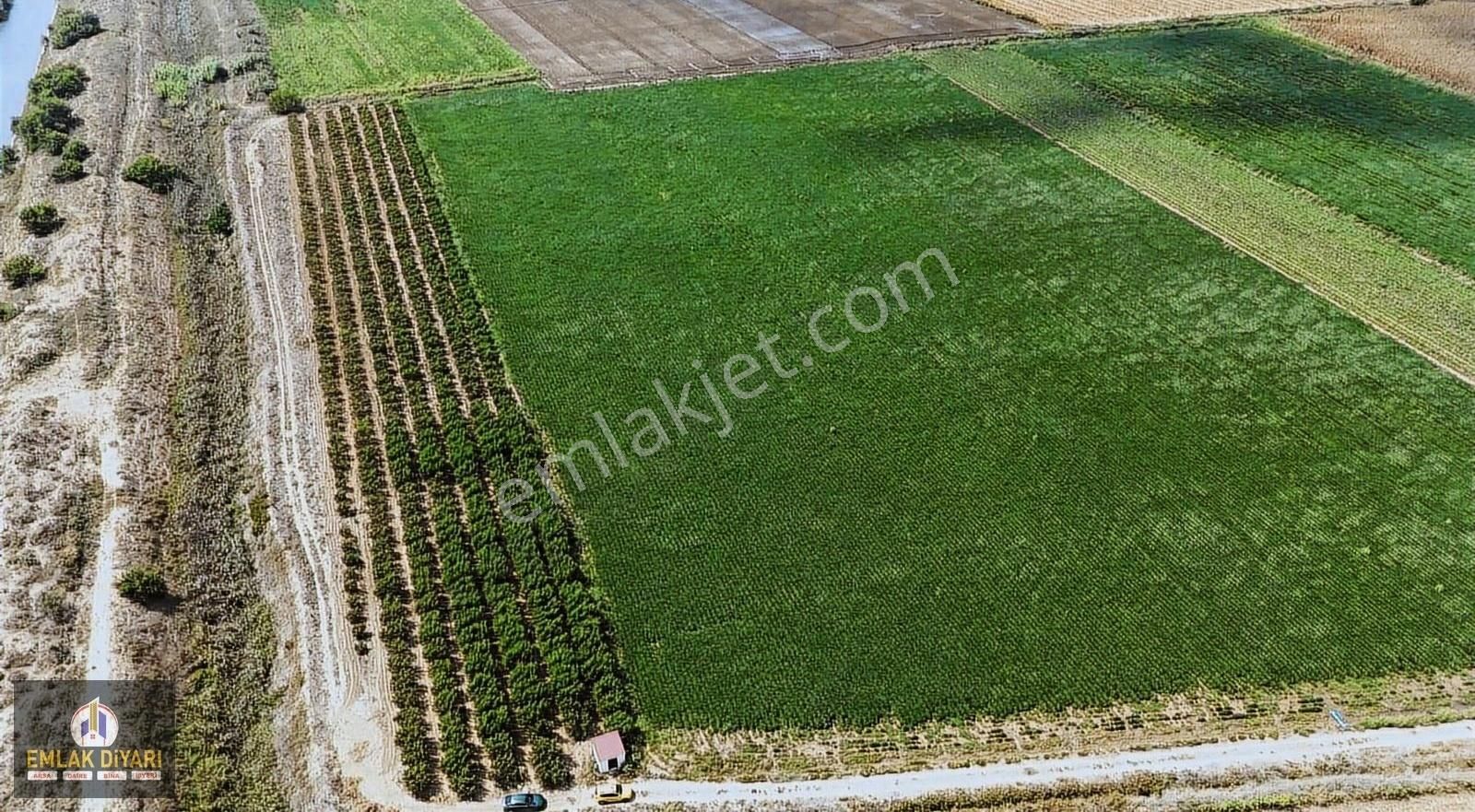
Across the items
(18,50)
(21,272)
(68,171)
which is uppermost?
(18,50)

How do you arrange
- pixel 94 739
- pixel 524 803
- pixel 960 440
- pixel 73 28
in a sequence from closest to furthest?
pixel 524 803
pixel 94 739
pixel 960 440
pixel 73 28

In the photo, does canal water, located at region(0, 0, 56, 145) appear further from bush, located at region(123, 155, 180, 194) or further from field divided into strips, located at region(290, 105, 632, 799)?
field divided into strips, located at region(290, 105, 632, 799)

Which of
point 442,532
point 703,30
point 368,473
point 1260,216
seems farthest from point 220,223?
point 1260,216

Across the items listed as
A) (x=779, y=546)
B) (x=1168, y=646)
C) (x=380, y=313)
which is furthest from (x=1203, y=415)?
(x=380, y=313)

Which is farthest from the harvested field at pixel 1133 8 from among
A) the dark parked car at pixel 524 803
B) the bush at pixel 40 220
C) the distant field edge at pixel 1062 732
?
the dark parked car at pixel 524 803

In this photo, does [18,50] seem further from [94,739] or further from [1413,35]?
[1413,35]

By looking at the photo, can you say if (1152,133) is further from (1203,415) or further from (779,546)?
(779,546)
